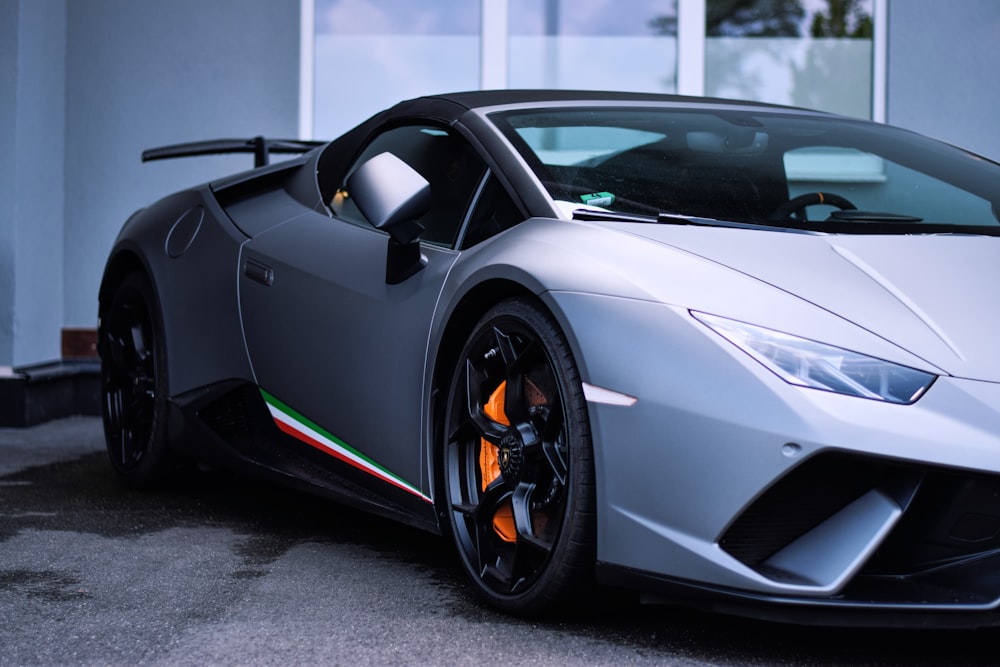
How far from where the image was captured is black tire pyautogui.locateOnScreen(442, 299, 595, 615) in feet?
8.59

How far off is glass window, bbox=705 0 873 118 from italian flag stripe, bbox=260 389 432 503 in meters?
4.12

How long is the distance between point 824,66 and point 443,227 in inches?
175

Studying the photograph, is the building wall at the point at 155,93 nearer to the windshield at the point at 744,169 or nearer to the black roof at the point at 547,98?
the black roof at the point at 547,98

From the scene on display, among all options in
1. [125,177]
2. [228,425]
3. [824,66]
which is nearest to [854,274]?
[228,425]

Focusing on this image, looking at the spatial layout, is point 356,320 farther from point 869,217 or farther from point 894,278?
point 894,278

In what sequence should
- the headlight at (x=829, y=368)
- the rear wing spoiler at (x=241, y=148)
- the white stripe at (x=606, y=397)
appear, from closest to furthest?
the headlight at (x=829, y=368), the white stripe at (x=606, y=397), the rear wing spoiler at (x=241, y=148)

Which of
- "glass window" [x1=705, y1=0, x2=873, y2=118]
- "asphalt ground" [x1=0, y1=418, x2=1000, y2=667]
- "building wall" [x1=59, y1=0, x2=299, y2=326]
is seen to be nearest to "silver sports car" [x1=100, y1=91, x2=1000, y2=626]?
"asphalt ground" [x1=0, y1=418, x2=1000, y2=667]

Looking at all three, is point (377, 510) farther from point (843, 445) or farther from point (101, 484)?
point (101, 484)

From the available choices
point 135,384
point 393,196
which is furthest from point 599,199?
point 135,384

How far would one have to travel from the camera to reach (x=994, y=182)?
3.46m

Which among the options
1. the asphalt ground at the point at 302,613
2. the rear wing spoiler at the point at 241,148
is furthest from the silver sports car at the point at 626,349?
the rear wing spoiler at the point at 241,148

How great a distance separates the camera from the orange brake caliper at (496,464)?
9.48ft

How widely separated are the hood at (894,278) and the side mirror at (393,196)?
0.60 meters

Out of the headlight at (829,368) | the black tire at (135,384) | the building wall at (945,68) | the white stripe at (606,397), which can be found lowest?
the black tire at (135,384)
